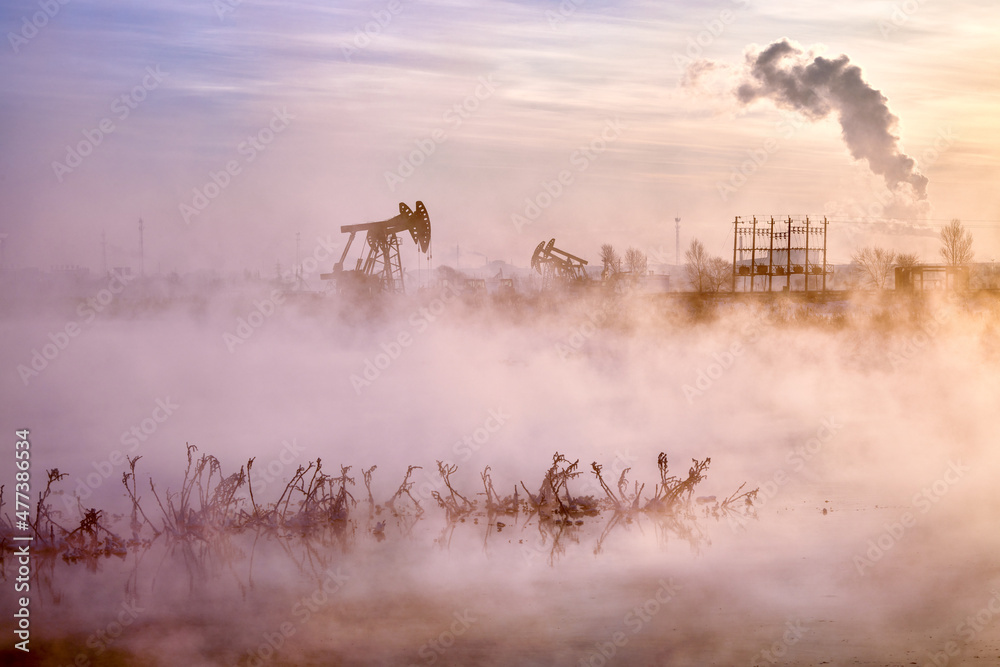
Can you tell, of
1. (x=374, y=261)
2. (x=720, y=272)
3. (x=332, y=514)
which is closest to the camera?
(x=332, y=514)

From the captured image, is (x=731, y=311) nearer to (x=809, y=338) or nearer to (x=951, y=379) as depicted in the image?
(x=809, y=338)

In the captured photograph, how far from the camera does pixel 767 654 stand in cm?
1059

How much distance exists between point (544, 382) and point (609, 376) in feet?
7.70

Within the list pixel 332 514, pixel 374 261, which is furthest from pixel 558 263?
pixel 332 514

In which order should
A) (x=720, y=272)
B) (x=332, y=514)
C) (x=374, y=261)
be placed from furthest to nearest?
(x=720, y=272), (x=374, y=261), (x=332, y=514)

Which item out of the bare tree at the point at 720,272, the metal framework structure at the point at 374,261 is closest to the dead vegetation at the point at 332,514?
the metal framework structure at the point at 374,261

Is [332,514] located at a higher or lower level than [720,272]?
lower

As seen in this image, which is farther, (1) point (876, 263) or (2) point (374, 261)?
(1) point (876, 263)

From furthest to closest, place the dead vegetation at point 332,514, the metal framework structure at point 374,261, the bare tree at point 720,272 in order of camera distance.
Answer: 1. the bare tree at point 720,272
2. the metal framework structure at point 374,261
3. the dead vegetation at point 332,514

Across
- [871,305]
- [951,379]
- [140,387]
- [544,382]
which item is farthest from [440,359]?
[871,305]

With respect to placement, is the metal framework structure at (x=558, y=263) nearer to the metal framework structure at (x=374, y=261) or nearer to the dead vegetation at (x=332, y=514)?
the metal framework structure at (x=374, y=261)

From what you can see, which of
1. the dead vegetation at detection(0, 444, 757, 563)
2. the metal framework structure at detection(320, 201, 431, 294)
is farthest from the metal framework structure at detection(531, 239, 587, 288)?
the dead vegetation at detection(0, 444, 757, 563)

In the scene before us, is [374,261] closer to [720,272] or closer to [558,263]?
[558,263]

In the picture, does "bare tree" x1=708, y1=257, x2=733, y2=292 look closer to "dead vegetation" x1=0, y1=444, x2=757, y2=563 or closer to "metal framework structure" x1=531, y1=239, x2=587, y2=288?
"metal framework structure" x1=531, y1=239, x2=587, y2=288
